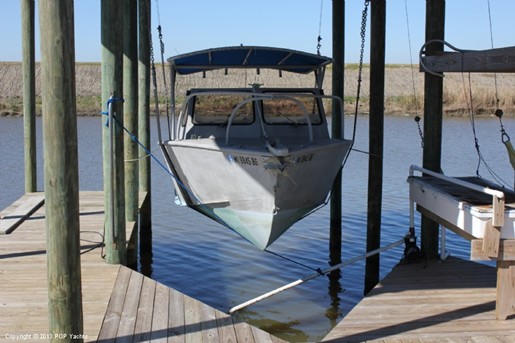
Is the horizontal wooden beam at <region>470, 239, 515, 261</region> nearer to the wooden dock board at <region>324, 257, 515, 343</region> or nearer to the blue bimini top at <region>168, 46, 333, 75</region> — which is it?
the wooden dock board at <region>324, 257, 515, 343</region>

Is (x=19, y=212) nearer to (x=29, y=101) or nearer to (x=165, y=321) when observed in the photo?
(x=29, y=101)

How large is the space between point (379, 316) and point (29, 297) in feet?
11.4

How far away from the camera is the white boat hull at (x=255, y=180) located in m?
10.1

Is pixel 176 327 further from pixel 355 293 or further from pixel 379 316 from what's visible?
pixel 355 293

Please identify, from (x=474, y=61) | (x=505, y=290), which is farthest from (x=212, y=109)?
(x=505, y=290)

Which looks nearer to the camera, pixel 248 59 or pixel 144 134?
pixel 248 59

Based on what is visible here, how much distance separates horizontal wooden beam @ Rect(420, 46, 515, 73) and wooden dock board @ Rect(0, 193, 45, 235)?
611 cm

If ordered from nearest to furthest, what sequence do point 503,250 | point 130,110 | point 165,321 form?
point 165,321
point 503,250
point 130,110

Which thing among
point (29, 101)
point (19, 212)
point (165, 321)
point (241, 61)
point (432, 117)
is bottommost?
point (165, 321)

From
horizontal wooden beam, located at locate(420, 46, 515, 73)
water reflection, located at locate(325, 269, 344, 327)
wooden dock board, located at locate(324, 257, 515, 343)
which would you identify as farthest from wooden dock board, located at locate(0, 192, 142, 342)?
horizontal wooden beam, located at locate(420, 46, 515, 73)

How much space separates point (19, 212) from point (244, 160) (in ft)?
13.7

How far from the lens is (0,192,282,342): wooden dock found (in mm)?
6863

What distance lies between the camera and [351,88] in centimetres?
6662

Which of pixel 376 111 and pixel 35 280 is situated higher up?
pixel 376 111
